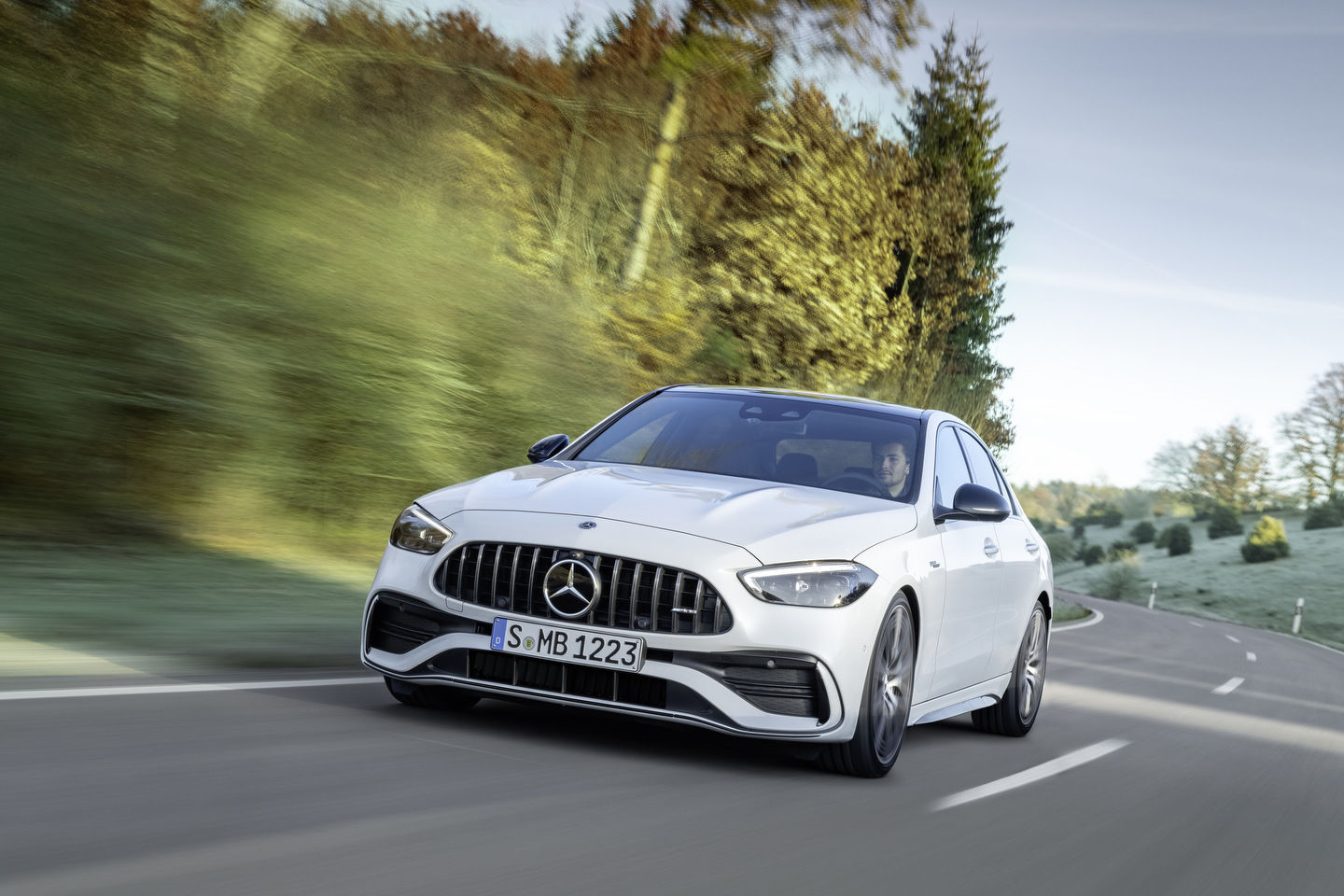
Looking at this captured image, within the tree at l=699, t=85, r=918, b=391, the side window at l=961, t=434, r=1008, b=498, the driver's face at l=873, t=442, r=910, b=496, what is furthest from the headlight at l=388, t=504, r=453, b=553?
the tree at l=699, t=85, r=918, b=391

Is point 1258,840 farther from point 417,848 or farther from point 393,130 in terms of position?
point 393,130

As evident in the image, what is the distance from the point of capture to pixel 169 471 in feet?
36.0

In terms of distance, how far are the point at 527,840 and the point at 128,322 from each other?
6.56 metres

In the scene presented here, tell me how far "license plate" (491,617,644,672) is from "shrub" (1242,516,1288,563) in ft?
238

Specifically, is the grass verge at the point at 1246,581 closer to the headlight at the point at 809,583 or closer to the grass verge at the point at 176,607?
the grass verge at the point at 176,607

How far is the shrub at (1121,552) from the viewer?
253ft

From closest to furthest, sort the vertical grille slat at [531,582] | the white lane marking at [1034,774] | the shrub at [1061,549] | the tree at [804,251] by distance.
A: the vertical grille slat at [531,582], the white lane marking at [1034,774], the tree at [804,251], the shrub at [1061,549]

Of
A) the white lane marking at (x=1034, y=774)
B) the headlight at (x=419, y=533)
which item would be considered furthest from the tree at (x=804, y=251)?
the headlight at (x=419, y=533)

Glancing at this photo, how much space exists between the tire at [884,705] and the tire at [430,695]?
1482mm

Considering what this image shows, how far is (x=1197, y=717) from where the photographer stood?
1129 centimetres

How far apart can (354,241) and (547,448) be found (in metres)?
5.05

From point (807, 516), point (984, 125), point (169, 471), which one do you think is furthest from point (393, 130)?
point (984, 125)

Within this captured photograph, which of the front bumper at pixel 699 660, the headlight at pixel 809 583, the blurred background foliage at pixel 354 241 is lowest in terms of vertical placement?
the front bumper at pixel 699 660

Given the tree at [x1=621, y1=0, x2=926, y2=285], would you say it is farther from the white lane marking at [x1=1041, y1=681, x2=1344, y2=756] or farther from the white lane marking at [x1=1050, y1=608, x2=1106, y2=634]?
the white lane marking at [x1=1050, y1=608, x2=1106, y2=634]
